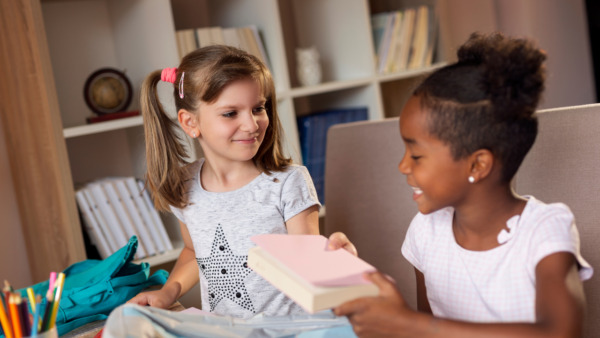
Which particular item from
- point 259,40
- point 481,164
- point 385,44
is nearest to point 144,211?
point 259,40

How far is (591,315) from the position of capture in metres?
1.14

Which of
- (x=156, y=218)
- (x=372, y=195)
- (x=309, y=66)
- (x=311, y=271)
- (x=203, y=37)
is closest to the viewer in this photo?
(x=311, y=271)

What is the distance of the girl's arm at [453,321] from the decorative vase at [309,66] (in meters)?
1.68

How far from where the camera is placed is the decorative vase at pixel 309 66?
95.8 inches

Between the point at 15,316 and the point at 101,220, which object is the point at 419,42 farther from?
the point at 15,316

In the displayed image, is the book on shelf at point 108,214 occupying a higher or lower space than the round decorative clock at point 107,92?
lower

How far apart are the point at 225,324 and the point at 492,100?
48 centimetres

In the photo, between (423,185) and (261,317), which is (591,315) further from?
(261,317)

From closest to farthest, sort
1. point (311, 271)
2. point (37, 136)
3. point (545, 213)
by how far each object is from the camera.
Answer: point (311, 271), point (545, 213), point (37, 136)

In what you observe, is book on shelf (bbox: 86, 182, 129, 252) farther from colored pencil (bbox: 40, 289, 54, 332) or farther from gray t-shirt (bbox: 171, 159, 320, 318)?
colored pencil (bbox: 40, 289, 54, 332)

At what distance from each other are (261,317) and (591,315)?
1.84ft

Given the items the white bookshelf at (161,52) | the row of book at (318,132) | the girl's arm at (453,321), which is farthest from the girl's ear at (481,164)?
the row of book at (318,132)

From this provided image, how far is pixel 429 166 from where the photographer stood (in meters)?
0.94

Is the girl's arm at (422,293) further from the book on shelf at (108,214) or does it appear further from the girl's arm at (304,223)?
the book on shelf at (108,214)
